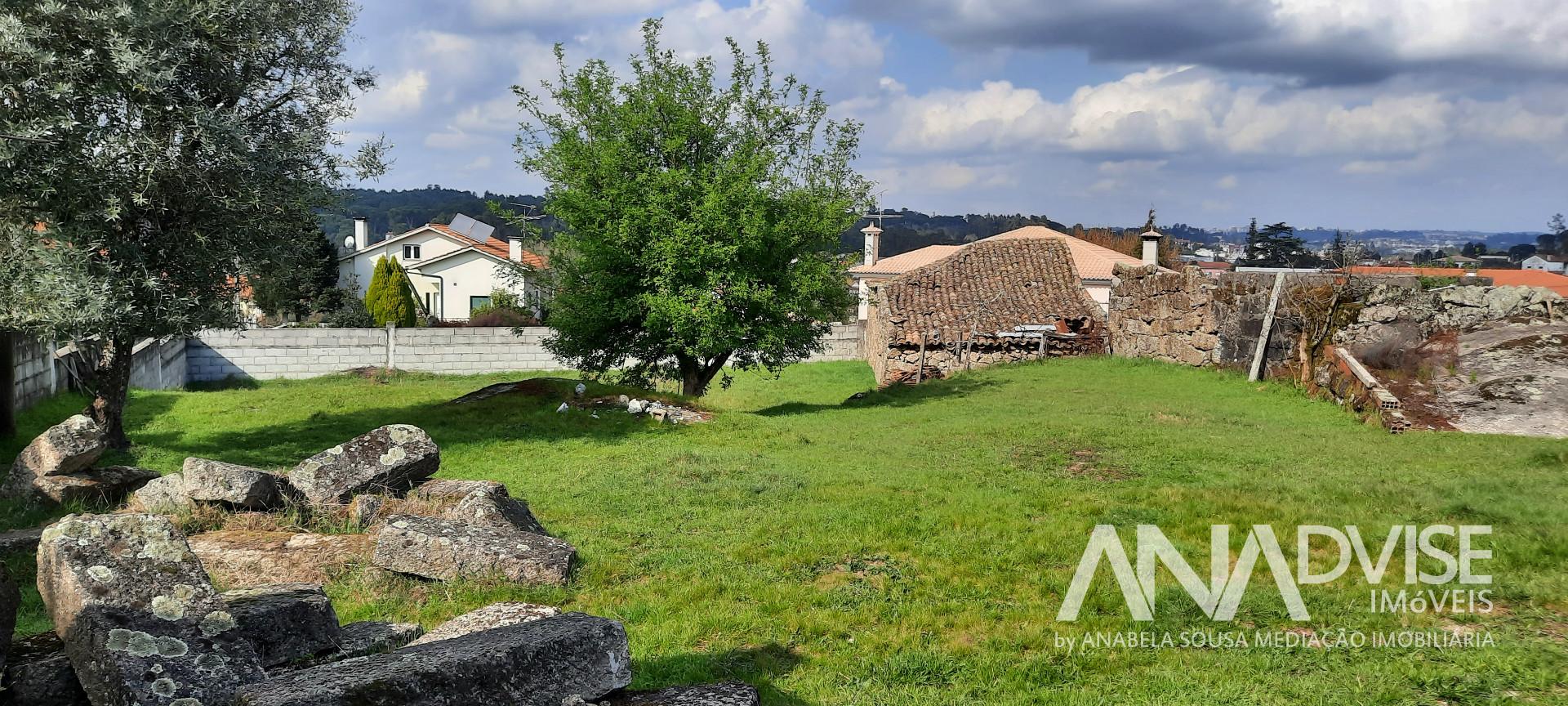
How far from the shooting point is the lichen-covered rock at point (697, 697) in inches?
167

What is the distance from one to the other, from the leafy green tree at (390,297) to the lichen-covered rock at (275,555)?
35.7m

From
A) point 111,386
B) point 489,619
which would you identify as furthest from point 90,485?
point 489,619

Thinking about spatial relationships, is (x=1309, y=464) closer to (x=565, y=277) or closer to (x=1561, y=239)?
(x=565, y=277)

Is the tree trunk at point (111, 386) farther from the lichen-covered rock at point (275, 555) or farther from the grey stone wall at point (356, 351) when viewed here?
the grey stone wall at point (356, 351)

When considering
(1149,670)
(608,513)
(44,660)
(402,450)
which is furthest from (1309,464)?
(44,660)

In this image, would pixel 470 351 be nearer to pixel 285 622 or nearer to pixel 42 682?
pixel 285 622

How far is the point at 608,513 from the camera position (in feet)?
31.9

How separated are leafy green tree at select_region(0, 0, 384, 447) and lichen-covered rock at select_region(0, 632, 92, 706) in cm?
888

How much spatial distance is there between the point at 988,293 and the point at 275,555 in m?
25.9

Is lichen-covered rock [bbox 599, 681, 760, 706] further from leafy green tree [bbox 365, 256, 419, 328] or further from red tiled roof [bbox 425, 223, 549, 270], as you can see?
red tiled roof [bbox 425, 223, 549, 270]

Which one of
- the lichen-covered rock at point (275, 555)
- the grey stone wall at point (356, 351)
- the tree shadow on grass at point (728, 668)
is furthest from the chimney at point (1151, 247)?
the tree shadow on grass at point (728, 668)

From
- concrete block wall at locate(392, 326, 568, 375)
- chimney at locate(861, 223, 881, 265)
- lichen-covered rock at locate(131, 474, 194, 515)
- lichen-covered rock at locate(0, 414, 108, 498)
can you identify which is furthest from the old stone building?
lichen-covered rock at locate(131, 474, 194, 515)

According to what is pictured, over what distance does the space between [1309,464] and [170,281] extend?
14715mm

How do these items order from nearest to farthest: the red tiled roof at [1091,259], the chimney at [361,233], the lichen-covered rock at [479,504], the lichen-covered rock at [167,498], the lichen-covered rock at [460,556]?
the lichen-covered rock at [460,556] < the lichen-covered rock at [479,504] < the lichen-covered rock at [167,498] < the red tiled roof at [1091,259] < the chimney at [361,233]
